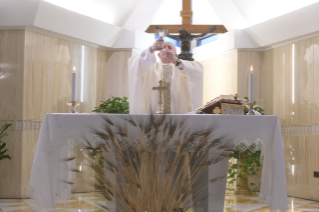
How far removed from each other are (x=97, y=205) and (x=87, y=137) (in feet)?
8.04

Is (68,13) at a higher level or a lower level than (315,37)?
higher

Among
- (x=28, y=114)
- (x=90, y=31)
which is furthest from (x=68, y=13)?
(x=28, y=114)

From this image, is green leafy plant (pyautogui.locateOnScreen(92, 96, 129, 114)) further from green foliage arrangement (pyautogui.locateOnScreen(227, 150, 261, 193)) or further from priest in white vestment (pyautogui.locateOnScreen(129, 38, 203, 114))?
green foliage arrangement (pyautogui.locateOnScreen(227, 150, 261, 193))

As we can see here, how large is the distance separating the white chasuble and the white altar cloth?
3.78 feet

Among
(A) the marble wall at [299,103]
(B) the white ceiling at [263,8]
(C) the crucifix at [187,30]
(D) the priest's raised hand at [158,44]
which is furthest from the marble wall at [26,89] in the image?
(A) the marble wall at [299,103]

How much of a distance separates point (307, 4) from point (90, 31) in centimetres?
358

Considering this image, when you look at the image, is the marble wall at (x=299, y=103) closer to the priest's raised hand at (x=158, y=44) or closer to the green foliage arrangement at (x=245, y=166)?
the green foliage arrangement at (x=245, y=166)

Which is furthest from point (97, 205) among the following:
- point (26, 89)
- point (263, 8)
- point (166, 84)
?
point (263, 8)

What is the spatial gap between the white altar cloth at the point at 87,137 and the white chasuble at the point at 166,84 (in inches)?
45.3

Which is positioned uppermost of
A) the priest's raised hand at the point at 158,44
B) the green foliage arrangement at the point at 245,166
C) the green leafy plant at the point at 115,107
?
the priest's raised hand at the point at 158,44

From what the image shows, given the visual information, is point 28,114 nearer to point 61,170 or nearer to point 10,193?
point 10,193

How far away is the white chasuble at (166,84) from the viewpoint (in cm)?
411

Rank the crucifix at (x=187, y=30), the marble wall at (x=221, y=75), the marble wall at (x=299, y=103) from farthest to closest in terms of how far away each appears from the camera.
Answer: the marble wall at (x=221, y=75), the crucifix at (x=187, y=30), the marble wall at (x=299, y=103)

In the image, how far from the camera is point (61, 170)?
9.94ft
